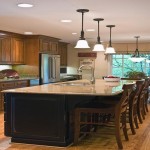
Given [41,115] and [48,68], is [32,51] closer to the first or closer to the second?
[48,68]

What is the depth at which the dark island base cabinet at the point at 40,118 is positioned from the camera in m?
4.39

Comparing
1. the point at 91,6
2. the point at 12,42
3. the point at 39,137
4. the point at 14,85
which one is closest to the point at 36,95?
the point at 39,137

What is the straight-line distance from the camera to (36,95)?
14.6 feet

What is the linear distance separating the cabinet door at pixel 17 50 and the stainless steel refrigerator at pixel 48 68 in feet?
1.89

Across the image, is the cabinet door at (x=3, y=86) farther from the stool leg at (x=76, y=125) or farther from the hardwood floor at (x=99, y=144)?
the stool leg at (x=76, y=125)

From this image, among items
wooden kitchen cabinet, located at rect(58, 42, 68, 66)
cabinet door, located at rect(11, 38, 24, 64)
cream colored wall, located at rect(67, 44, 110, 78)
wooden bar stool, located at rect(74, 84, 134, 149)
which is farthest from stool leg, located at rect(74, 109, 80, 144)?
cream colored wall, located at rect(67, 44, 110, 78)

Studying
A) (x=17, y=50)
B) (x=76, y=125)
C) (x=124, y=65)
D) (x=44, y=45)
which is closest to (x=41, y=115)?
(x=76, y=125)

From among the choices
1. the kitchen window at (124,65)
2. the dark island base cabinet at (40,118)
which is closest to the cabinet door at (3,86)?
the dark island base cabinet at (40,118)

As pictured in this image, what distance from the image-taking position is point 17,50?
8.77 m

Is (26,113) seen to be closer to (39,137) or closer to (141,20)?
(39,137)

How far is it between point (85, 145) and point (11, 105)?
1294 mm

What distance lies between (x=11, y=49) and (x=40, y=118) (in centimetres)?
441

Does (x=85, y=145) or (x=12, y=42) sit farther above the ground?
(x=12, y=42)

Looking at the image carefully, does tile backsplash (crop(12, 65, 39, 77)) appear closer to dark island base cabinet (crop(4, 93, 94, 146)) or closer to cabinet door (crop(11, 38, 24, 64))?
cabinet door (crop(11, 38, 24, 64))
